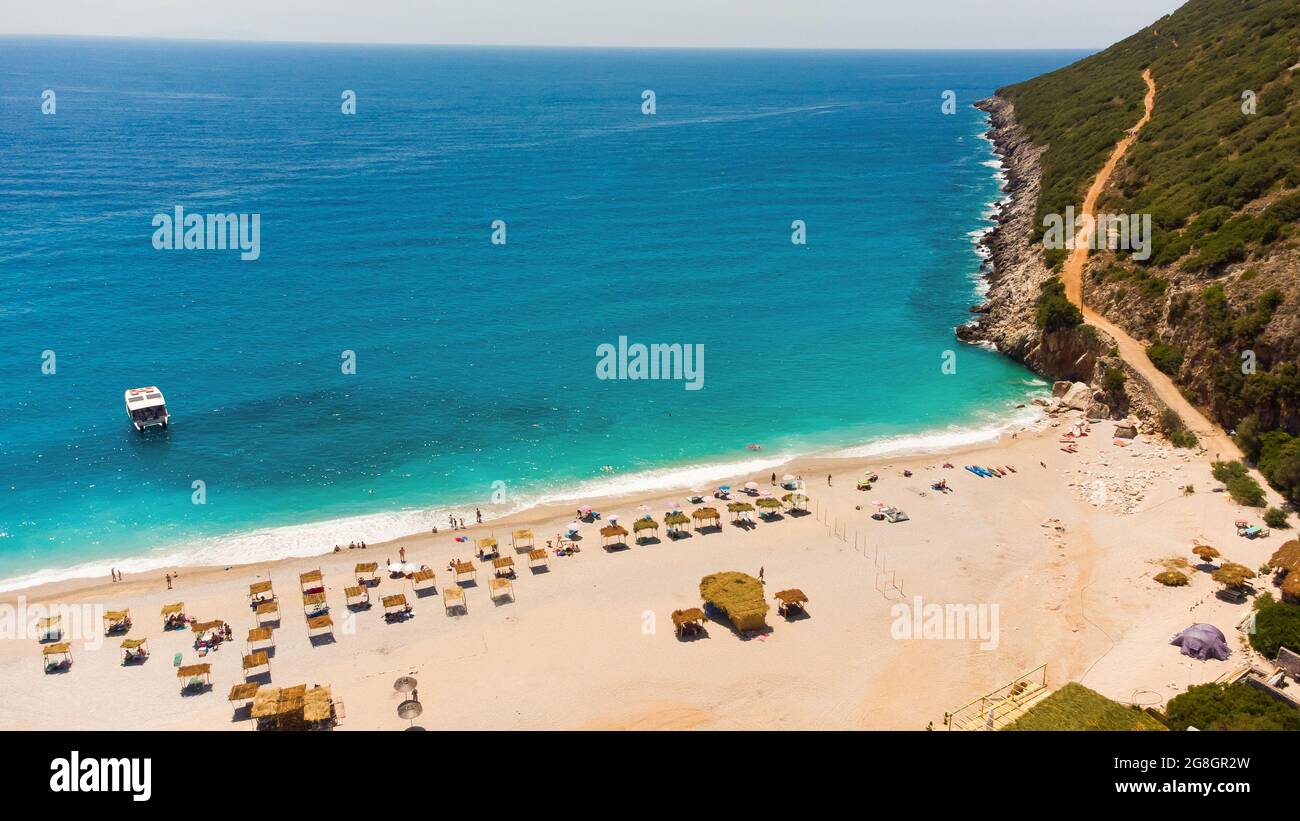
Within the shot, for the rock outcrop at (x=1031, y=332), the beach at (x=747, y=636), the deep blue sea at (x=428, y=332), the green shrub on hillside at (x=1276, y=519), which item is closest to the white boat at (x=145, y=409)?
the deep blue sea at (x=428, y=332)

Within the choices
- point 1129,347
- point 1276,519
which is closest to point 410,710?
point 1276,519

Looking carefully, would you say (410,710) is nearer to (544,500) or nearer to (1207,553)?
(544,500)

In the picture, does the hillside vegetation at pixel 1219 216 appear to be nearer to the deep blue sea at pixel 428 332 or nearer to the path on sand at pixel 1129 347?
the path on sand at pixel 1129 347

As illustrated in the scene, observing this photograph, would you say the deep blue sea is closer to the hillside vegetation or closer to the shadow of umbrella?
the hillside vegetation

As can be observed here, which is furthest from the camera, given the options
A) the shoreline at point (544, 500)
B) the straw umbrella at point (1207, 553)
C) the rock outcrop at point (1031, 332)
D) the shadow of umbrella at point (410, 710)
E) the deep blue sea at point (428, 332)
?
the rock outcrop at point (1031, 332)
